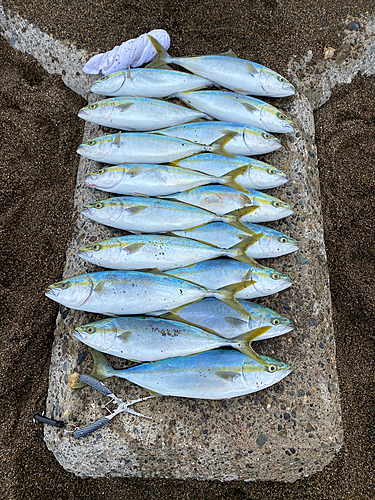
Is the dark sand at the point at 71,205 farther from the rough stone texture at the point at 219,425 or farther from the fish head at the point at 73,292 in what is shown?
the fish head at the point at 73,292

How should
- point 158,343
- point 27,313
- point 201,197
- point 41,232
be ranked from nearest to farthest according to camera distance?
point 158,343 < point 201,197 < point 27,313 < point 41,232

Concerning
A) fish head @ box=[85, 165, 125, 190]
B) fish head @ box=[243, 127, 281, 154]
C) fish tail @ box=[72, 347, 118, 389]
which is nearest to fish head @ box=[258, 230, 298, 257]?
fish head @ box=[243, 127, 281, 154]

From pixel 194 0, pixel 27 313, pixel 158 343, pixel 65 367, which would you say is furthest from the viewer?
pixel 194 0

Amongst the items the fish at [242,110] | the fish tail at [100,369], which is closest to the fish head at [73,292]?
the fish tail at [100,369]

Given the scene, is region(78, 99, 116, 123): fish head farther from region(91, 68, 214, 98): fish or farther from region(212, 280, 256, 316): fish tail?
region(212, 280, 256, 316): fish tail

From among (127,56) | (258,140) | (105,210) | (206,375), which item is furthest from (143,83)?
(206,375)

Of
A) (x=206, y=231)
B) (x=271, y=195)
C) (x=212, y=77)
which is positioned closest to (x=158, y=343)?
(x=206, y=231)

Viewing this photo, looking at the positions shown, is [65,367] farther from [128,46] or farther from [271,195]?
[128,46]
